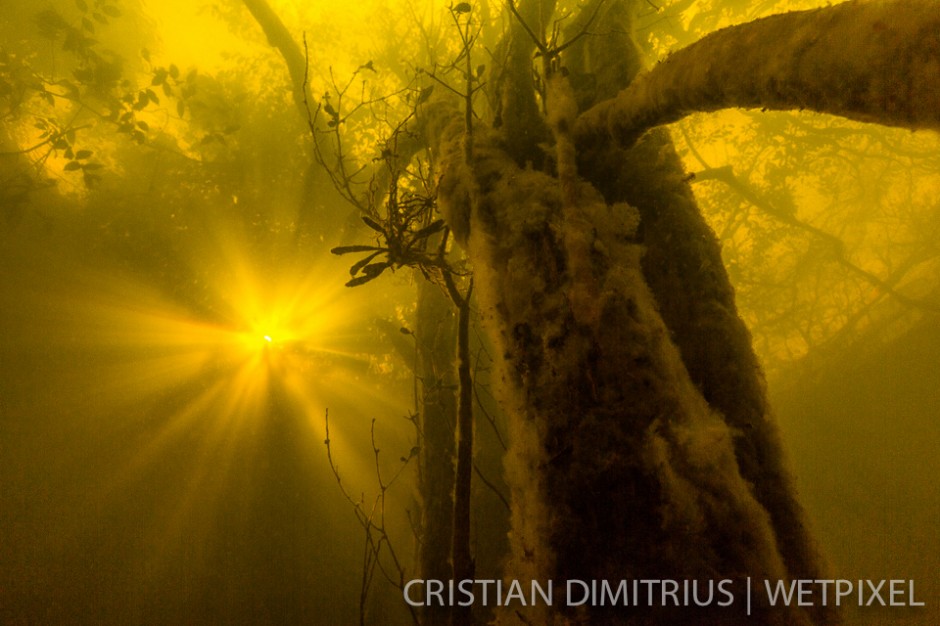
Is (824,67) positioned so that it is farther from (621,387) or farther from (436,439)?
(436,439)

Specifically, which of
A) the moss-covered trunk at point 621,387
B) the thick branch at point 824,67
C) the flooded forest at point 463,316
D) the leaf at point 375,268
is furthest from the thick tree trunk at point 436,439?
the thick branch at point 824,67

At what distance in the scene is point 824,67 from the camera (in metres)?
0.88

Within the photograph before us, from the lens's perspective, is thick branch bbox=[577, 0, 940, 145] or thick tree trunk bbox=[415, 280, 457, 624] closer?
thick branch bbox=[577, 0, 940, 145]

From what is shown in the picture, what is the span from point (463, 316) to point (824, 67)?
5.31 ft

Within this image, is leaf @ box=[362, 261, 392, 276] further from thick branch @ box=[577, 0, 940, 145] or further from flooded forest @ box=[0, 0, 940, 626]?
thick branch @ box=[577, 0, 940, 145]

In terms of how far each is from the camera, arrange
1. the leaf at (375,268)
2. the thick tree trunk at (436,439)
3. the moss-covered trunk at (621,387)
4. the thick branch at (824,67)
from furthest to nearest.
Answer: the thick tree trunk at (436,439) < the leaf at (375,268) < the moss-covered trunk at (621,387) < the thick branch at (824,67)

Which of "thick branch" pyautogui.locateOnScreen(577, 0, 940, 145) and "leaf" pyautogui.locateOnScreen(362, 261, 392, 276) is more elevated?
"leaf" pyautogui.locateOnScreen(362, 261, 392, 276)

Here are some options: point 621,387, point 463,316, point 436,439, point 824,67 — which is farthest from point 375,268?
point 436,439

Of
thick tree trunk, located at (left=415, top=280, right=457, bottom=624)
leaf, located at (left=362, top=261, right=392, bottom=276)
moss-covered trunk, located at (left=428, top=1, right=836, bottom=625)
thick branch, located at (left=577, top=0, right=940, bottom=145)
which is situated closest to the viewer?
thick branch, located at (left=577, top=0, right=940, bottom=145)

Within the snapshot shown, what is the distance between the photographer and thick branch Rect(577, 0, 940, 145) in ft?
2.44

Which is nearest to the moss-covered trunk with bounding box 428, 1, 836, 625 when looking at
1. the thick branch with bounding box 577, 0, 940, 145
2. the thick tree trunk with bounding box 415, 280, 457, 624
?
the thick branch with bounding box 577, 0, 940, 145

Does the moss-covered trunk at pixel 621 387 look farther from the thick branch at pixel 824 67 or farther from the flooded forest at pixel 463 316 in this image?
the thick branch at pixel 824 67

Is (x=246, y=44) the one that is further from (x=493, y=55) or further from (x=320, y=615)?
(x=320, y=615)

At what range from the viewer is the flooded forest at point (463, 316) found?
115 cm
